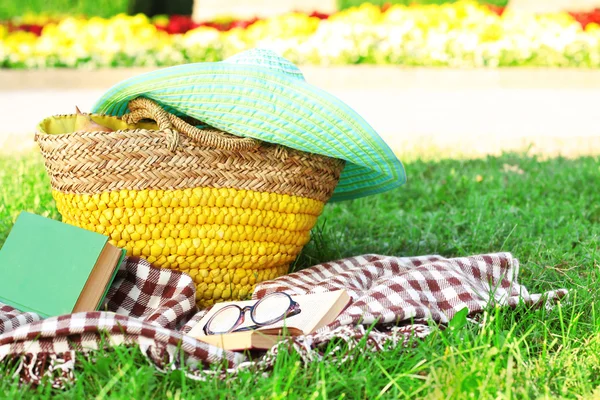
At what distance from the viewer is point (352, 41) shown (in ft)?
22.7

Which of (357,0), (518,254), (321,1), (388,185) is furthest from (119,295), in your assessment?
(321,1)

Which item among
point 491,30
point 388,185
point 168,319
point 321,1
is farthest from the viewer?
point 321,1

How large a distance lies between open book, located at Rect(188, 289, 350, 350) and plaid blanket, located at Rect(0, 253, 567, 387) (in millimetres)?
30

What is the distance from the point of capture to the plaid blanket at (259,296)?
152 cm

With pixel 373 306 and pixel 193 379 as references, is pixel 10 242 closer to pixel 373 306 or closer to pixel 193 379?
pixel 193 379

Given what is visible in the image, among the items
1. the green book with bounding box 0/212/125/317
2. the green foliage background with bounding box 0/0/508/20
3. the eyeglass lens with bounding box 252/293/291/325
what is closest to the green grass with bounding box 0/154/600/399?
the eyeglass lens with bounding box 252/293/291/325

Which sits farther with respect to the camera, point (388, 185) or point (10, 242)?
point (388, 185)

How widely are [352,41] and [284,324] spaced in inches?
221

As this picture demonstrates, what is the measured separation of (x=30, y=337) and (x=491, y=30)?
6.30 m

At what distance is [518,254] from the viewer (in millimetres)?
2457

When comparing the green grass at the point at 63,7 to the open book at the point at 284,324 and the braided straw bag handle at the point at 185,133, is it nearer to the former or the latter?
the braided straw bag handle at the point at 185,133

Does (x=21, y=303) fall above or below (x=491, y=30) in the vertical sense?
below

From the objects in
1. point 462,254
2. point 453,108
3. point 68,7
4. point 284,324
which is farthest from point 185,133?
point 68,7

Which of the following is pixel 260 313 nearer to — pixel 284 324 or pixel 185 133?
pixel 284 324
